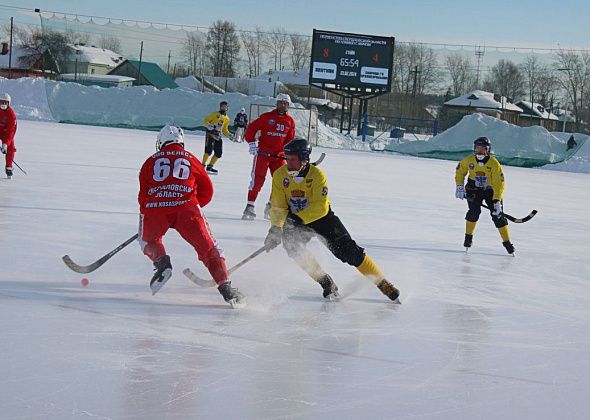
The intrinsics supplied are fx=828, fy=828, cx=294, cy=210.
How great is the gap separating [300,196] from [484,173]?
2.98 m

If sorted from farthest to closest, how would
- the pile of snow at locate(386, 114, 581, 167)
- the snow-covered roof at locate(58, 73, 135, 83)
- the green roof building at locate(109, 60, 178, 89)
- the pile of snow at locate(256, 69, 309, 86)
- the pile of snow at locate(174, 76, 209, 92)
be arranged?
the pile of snow at locate(256, 69, 309, 86) < the green roof building at locate(109, 60, 178, 89) < the snow-covered roof at locate(58, 73, 135, 83) < the pile of snow at locate(174, 76, 209, 92) < the pile of snow at locate(386, 114, 581, 167)

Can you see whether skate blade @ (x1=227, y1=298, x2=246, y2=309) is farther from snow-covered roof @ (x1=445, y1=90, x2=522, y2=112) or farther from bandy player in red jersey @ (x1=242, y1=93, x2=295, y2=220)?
snow-covered roof @ (x1=445, y1=90, x2=522, y2=112)

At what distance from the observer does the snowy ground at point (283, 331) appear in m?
2.95

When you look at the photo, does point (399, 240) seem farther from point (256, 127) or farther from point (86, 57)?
point (86, 57)

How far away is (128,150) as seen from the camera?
16.6m

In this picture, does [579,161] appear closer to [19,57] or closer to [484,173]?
[484,173]

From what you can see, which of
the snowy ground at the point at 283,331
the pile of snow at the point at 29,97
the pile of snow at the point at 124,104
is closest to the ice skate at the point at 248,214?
the snowy ground at the point at 283,331

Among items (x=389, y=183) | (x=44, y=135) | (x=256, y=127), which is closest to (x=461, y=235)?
(x=256, y=127)

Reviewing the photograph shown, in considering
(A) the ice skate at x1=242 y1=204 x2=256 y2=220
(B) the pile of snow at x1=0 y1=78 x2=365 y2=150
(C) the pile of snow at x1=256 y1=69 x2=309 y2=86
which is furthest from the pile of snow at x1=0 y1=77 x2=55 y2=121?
(C) the pile of snow at x1=256 y1=69 x2=309 y2=86

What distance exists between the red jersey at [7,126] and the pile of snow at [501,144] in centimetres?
1760

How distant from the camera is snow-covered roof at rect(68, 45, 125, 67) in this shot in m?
63.3

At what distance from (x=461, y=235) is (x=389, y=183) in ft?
18.0

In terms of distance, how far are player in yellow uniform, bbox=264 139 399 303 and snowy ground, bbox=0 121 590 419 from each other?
0.63 feet

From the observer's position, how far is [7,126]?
33.0 feet
